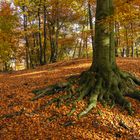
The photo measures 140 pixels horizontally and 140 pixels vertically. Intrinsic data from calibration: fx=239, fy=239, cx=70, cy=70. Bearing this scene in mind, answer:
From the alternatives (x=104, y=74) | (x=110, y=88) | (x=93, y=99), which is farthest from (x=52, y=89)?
(x=110, y=88)

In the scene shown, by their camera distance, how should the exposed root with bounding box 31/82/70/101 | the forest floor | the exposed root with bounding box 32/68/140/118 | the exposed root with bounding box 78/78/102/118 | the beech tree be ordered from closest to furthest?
the forest floor, the exposed root with bounding box 78/78/102/118, the exposed root with bounding box 32/68/140/118, the beech tree, the exposed root with bounding box 31/82/70/101

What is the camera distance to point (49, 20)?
92.3 ft

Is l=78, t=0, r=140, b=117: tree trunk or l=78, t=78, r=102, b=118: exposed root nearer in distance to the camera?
l=78, t=78, r=102, b=118: exposed root

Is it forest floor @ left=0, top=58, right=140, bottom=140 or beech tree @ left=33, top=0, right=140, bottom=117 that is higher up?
beech tree @ left=33, top=0, right=140, bottom=117

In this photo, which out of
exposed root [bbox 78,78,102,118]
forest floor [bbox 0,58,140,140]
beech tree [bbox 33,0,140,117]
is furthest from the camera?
beech tree [bbox 33,0,140,117]

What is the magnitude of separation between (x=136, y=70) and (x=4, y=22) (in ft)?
44.4

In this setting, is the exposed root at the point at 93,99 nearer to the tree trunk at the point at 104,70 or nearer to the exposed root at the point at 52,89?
the tree trunk at the point at 104,70

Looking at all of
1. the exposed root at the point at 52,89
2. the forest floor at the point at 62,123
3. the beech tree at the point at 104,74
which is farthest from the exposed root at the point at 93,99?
the exposed root at the point at 52,89

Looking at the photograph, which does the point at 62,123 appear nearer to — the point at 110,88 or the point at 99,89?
the point at 99,89

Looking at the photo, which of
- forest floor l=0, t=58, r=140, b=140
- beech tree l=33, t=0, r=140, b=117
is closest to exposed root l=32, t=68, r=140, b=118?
beech tree l=33, t=0, r=140, b=117

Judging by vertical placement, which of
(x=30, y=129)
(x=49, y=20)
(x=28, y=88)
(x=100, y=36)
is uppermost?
(x=49, y=20)

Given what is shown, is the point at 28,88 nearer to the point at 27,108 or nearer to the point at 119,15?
the point at 27,108

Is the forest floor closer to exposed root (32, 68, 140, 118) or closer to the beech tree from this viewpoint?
exposed root (32, 68, 140, 118)

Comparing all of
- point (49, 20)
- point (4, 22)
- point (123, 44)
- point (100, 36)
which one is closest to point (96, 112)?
point (100, 36)
